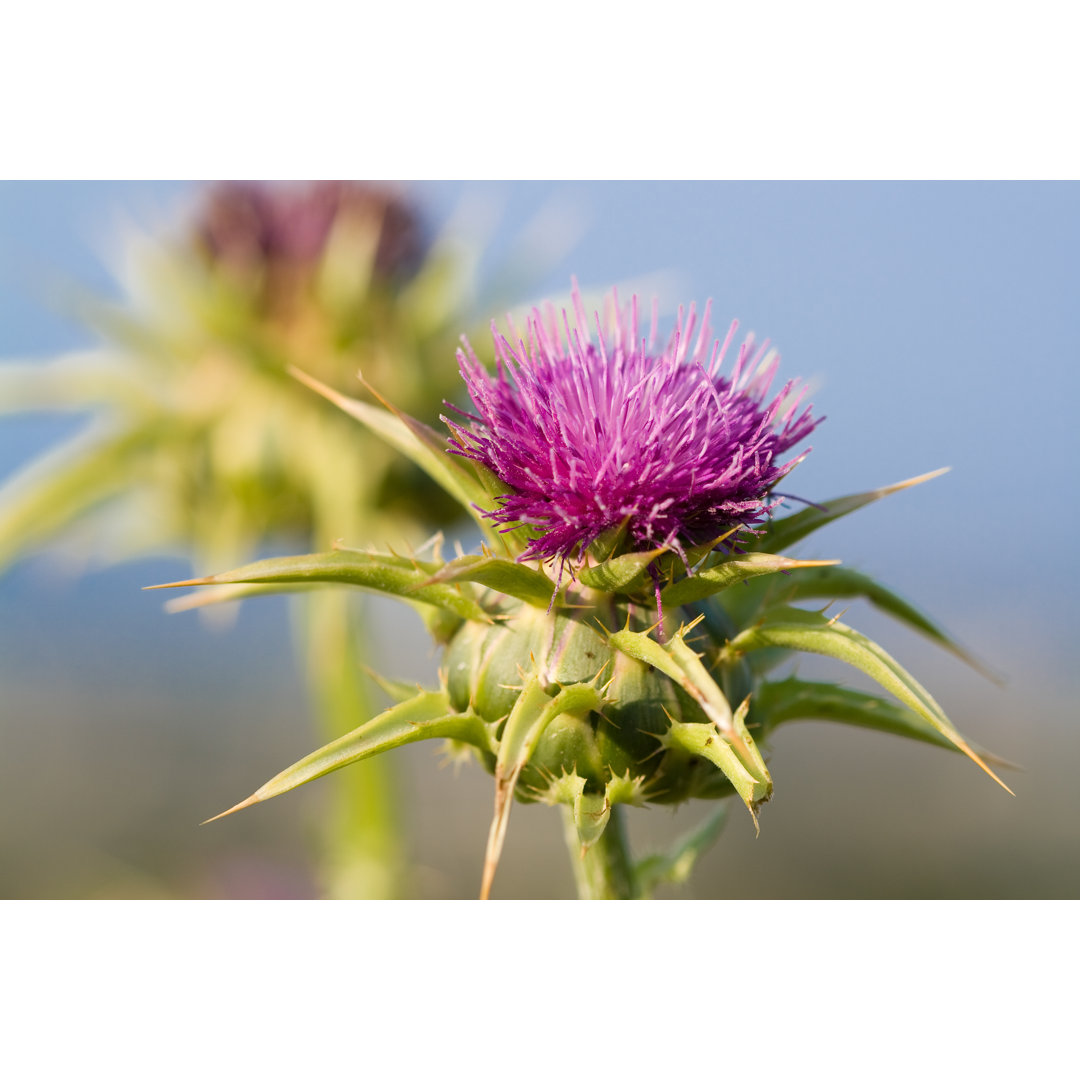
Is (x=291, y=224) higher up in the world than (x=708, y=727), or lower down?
higher up

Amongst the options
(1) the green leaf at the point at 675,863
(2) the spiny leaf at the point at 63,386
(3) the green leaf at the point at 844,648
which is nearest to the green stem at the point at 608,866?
(1) the green leaf at the point at 675,863

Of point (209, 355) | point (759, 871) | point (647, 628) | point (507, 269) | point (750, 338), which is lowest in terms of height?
point (759, 871)

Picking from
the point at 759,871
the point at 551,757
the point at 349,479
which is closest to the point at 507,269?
the point at 349,479

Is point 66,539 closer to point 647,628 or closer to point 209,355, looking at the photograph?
point 209,355

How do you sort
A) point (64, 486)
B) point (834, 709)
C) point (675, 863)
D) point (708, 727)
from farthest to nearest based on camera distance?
point (64, 486), point (675, 863), point (834, 709), point (708, 727)

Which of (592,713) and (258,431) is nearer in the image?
(592,713)

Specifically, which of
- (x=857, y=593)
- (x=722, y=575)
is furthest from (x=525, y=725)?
(x=857, y=593)

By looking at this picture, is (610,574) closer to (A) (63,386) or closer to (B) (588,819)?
(B) (588,819)
